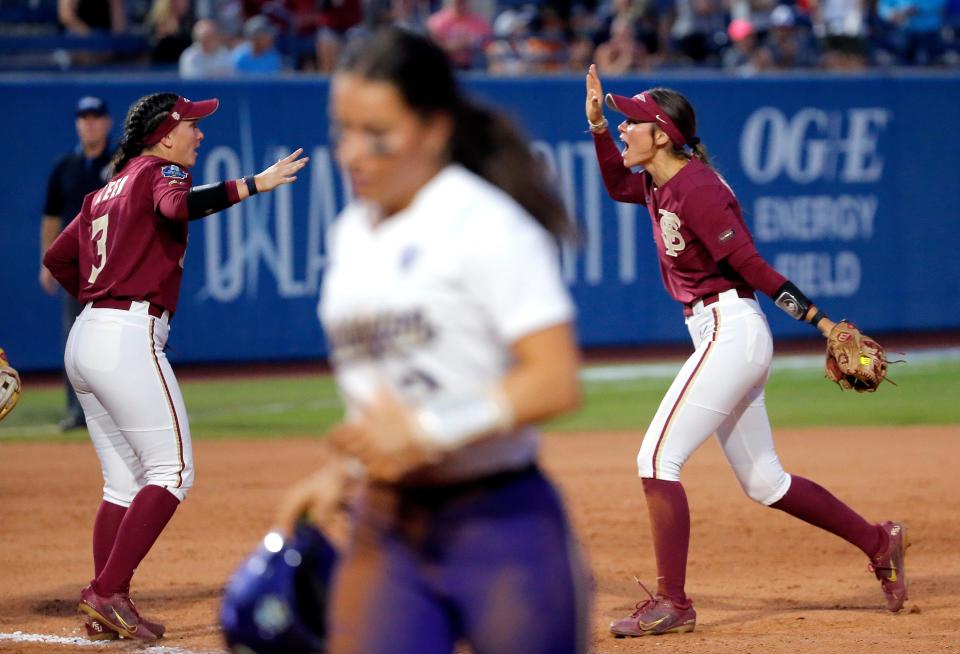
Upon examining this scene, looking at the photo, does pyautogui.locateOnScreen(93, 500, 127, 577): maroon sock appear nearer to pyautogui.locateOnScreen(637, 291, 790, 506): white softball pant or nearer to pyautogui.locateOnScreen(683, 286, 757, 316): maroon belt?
pyautogui.locateOnScreen(637, 291, 790, 506): white softball pant

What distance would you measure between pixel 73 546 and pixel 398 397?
5144mm

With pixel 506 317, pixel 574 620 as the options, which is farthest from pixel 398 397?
pixel 574 620

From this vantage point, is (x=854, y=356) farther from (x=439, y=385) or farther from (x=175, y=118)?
(x=439, y=385)

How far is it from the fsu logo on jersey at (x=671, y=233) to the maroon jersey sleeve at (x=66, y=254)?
7.50ft

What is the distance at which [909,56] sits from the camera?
16.8 m

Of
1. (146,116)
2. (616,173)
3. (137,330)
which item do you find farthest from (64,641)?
(616,173)

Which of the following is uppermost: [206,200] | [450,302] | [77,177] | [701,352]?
[450,302]

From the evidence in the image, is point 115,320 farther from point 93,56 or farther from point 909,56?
point 909,56

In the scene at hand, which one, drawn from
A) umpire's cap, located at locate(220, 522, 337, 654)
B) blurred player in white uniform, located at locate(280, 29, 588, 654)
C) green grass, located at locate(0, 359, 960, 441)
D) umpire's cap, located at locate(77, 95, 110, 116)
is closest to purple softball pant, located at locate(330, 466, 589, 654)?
blurred player in white uniform, located at locate(280, 29, 588, 654)

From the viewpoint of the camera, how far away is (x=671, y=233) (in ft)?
17.7

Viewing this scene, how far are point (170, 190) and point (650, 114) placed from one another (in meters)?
1.87

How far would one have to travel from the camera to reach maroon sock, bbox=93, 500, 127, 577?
540cm

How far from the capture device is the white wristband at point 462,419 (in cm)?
236

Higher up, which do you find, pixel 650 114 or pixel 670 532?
pixel 650 114
